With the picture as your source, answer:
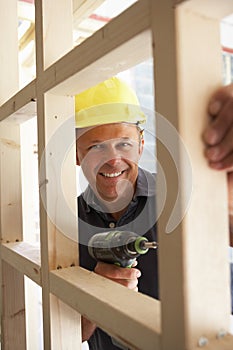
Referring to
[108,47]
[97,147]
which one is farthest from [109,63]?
[97,147]

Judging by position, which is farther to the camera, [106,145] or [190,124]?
[106,145]

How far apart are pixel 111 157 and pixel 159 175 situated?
2.94 feet

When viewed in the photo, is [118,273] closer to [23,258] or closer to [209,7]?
[23,258]

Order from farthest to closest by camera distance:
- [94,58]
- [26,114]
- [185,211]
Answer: [26,114] < [94,58] < [185,211]

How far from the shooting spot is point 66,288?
2.08ft

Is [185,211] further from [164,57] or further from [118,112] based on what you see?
[118,112]

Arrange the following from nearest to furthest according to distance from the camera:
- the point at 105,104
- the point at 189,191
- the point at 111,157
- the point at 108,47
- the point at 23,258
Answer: the point at 189,191 → the point at 108,47 → the point at 23,258 → the point at 105,104 → the point at 111,157

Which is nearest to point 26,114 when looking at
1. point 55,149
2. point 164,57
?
point 55,149

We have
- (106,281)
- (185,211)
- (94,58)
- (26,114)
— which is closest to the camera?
(185,211)

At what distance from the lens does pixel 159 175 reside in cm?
42

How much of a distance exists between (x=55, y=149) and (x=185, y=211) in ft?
1.28

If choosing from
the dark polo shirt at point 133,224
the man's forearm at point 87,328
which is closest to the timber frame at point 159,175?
the man's forearm at point 87,328

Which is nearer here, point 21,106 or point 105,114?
point 21,106

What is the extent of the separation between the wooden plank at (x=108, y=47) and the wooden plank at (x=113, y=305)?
335 millimetres
